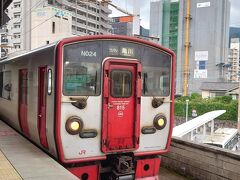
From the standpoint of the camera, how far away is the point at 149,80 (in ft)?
20.5

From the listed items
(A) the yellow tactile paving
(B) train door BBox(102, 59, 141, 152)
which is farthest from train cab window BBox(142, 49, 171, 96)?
(A) the yellow tactile paving

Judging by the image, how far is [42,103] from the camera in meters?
6.03

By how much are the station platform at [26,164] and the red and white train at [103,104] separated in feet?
0.77

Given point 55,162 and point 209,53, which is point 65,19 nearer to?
point 209,53

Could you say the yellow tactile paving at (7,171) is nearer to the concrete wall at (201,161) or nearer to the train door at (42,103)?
Answer: the train door at (42,103)

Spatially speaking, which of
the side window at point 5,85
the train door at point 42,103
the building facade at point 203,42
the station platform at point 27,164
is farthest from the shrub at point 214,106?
the train door at point 42,103

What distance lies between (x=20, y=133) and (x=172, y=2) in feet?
233

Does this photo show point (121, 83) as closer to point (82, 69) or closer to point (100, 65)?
point (100, 65)

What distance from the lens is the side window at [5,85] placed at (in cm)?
866

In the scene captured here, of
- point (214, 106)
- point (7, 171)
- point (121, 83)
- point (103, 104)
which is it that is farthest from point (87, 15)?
point (7, 171)

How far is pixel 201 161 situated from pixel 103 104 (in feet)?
8.26

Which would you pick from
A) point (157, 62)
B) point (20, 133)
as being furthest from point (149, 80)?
point (20, 133)

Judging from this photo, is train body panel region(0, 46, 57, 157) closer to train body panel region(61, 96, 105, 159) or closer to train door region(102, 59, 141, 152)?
train body panel region(61, 96, 105, 159)

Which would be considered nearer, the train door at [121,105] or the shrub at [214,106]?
the train door at [121,105]
